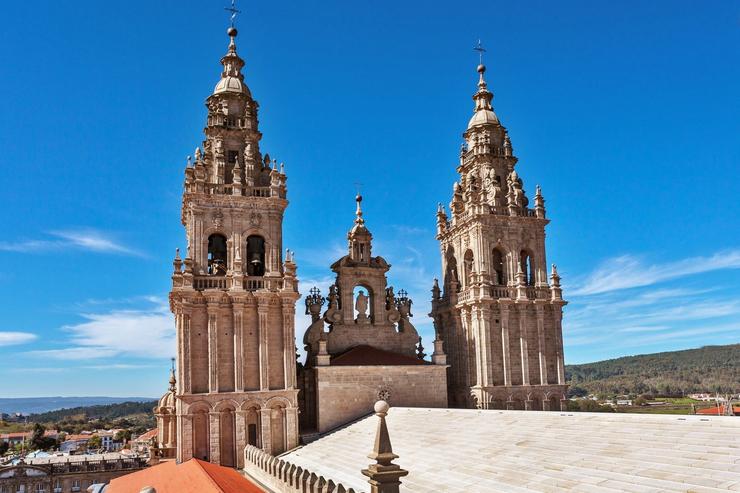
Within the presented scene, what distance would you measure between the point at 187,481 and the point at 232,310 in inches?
466

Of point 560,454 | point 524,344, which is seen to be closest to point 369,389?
point 524,344

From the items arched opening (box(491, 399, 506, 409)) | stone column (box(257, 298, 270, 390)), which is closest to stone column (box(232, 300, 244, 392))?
stone column (box(257, 298, 270, 390))

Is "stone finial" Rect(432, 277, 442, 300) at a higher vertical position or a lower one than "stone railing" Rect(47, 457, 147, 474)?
higher

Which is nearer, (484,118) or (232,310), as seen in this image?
(232,310)

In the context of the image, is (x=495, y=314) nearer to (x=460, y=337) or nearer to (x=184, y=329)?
(x=460, y=337)

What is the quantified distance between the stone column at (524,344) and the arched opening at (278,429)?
16.5 meters

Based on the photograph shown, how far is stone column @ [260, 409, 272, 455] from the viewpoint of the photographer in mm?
35312

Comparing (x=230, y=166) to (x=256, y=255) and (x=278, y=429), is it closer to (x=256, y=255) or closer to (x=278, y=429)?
(x=256, y=255)

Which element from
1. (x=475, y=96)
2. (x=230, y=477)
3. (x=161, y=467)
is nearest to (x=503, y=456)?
(x=230, y=477)

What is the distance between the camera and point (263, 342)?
36.4 meters

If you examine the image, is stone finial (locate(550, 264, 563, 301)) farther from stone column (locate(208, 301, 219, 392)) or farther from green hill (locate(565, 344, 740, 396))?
green hill (locate(565, 344, 740, 396))

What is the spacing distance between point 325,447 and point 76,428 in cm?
16263

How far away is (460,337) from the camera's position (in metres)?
44.8

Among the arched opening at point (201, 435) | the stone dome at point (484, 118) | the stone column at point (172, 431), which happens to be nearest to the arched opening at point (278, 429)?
the arched opening at point (201, 435)
